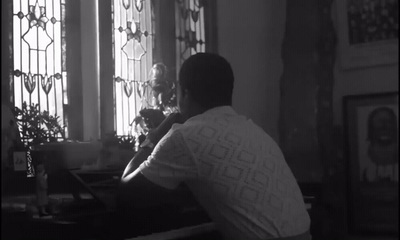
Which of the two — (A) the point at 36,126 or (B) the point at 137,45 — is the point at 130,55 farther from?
(A) the point at 36,126

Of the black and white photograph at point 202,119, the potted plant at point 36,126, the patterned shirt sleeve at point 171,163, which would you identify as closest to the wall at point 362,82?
the black and white photograph at point 202,119

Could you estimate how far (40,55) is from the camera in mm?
1481

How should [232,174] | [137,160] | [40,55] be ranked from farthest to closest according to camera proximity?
[40,55]
[137,160]
[232,174]

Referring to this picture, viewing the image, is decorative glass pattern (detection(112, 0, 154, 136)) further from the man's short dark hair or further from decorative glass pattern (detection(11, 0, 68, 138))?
the man's short dark hair

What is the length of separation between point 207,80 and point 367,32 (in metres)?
0.53

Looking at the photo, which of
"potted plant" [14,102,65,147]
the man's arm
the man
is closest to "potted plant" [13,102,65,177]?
"potted plant" [14,102,65,147]

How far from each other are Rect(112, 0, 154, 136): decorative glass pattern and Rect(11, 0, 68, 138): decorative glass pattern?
0.50ft

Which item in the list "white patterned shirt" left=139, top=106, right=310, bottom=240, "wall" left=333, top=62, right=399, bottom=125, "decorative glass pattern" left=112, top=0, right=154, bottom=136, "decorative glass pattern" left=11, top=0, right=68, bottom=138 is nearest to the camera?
"white patterned shirt" left=139, top=106, right=310, bottom=240

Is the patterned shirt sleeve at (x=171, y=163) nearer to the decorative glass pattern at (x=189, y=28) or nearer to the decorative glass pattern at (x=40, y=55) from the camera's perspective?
the decorative glass pattern at (x=40, y=55)

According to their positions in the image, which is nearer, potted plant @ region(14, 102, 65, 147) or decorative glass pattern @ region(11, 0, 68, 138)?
potted plant @ region(14, 102, 65, 147)

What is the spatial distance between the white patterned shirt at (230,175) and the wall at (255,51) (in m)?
0.56

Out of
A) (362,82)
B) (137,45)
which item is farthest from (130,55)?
(362,82)

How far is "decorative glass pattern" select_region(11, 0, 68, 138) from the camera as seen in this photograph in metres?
1.42

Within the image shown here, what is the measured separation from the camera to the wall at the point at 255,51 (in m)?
1.50
